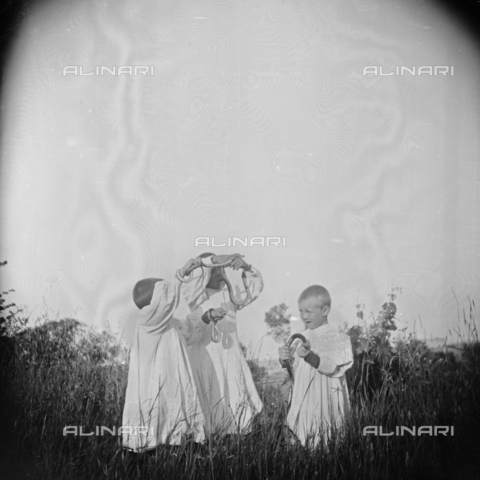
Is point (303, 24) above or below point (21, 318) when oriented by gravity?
above

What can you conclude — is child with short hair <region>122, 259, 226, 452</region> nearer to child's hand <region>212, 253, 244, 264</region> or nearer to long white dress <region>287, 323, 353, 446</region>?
child's hand <region>212, 253, 244, 264</region>

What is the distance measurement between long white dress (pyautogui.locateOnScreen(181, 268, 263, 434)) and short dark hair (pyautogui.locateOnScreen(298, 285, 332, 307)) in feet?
0.66

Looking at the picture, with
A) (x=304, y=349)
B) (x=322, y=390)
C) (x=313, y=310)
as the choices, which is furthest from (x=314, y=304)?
(x=322, y=390)

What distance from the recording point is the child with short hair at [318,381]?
1.52m

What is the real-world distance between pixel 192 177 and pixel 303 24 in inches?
21.6

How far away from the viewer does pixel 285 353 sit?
5.02 ft

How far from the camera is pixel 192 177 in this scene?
1.55 meters

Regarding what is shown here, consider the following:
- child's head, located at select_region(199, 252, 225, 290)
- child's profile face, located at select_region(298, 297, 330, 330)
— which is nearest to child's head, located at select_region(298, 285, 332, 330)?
child's profile face, located at select_region(298, 297, 330, 330)

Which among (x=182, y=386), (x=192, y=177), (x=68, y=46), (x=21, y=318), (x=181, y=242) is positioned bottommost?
(x=182, y=386)

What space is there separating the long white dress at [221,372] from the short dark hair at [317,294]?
0.66 ft

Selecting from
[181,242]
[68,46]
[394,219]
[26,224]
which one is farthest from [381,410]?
[68,46]

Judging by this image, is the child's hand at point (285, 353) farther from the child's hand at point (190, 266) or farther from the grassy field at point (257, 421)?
the child's hand at point (190, 266)

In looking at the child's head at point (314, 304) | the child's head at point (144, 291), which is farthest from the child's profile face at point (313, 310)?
the child's head at point (144, 291)

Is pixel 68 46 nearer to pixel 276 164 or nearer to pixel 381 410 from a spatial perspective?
pixel 276 164
